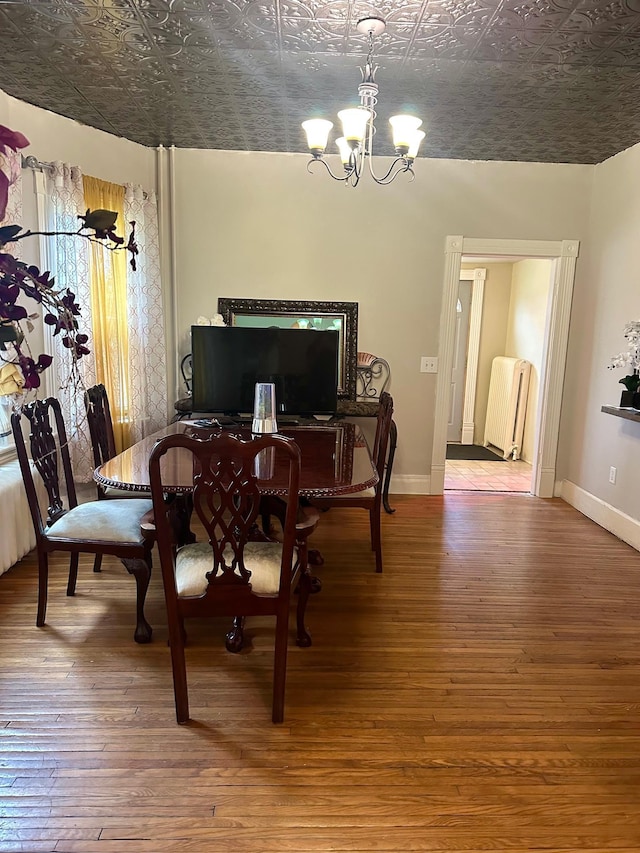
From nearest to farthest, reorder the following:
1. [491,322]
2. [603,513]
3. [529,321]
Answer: [603,513] < [529,321] < [491,322]

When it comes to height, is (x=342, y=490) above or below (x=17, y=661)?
above

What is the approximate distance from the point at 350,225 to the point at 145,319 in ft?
5.56

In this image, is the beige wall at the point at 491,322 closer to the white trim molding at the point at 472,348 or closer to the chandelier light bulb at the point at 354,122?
the white trim molding at the point at 472,348

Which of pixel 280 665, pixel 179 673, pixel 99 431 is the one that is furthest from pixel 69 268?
pixel 280 665

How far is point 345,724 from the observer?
6.13ft

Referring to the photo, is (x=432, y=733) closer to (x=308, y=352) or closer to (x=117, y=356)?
(x=308, y=352)

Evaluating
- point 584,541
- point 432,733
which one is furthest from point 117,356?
point 584,541

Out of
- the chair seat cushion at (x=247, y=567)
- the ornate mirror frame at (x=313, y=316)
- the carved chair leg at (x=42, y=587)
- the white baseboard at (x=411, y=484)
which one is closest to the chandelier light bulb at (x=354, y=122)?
the chair seat cushion at (x=247, y=567)

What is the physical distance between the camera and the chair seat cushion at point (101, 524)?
2.29m

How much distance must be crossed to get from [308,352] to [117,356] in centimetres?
135

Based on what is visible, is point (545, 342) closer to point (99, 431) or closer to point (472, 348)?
point (472, 348)

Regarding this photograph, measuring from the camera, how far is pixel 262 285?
4.20 meters

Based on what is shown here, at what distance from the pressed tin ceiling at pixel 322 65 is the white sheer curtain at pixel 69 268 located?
44 centimetres

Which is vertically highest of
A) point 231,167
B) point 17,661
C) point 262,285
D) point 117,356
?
point 231,167
